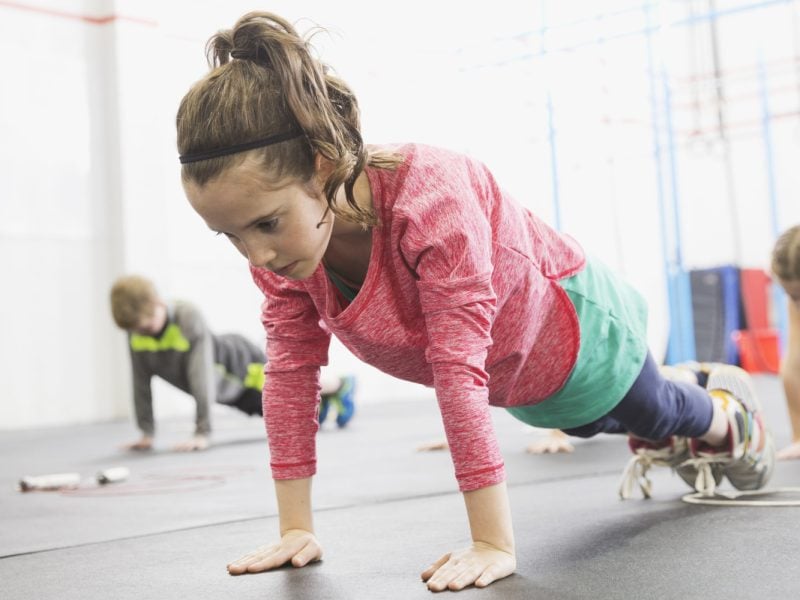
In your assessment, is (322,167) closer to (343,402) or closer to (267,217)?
(267,217)

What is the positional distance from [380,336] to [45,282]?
14.7 feet

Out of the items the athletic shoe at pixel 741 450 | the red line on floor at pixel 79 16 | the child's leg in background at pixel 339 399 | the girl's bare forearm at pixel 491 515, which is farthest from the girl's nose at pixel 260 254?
the red line on floor at pixel 79 16

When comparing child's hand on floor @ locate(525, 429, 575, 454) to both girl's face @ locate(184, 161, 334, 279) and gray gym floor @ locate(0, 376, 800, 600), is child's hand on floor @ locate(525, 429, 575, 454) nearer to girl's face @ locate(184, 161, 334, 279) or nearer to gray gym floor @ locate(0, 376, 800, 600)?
gray gym floor @ locate(0, 376, 800, 600)

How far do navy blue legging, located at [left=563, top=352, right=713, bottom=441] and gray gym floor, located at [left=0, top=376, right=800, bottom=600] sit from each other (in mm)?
129

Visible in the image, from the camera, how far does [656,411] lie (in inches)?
60.8

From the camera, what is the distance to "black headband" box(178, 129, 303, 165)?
1064 mm

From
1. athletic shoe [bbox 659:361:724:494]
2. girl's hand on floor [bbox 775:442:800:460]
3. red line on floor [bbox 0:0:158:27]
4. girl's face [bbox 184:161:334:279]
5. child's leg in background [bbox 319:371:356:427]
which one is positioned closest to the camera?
girl's face [bbox 184:161:334:279]

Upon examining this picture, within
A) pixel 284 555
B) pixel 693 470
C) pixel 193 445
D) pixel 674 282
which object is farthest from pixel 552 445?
pixel 674 282

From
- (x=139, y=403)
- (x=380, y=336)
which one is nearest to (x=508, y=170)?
(x=139, y=403)

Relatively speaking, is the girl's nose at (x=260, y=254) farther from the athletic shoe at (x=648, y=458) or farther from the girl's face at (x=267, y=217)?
the athletic shoe at (x=648, y=458)

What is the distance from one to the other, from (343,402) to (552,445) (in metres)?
1.70

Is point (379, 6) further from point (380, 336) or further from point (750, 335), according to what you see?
point (380, 336)

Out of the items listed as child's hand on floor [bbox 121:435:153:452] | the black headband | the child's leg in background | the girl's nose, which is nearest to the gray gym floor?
the girl's nose

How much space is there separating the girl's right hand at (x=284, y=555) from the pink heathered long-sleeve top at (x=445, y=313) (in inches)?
3.1
